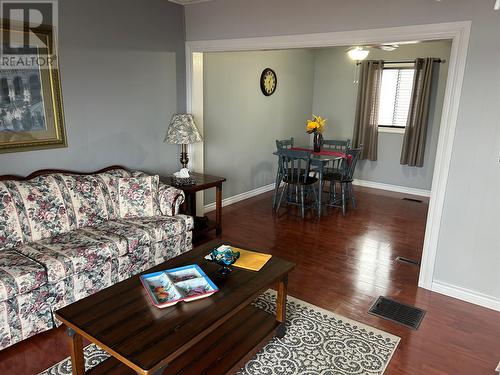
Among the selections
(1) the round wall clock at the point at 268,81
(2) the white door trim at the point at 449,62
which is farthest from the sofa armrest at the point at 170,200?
(1) the round wall clock at the point at 268,81

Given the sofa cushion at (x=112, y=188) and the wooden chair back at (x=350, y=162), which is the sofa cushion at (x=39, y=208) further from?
the wooden chair back at (x=350, y=162)

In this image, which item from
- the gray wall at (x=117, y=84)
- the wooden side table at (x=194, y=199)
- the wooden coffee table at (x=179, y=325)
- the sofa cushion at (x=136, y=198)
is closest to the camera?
the wooden coffee table at (x=179, y=325)

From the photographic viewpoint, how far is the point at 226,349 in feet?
6.84

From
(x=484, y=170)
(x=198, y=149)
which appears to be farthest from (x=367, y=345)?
(x=198, y=149)

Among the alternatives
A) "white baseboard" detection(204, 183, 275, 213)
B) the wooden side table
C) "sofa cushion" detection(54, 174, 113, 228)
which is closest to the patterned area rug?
"sofa cushion" detection(54, 174, 113, 228)

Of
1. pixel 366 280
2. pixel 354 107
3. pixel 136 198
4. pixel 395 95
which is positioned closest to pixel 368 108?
pixel 354 107

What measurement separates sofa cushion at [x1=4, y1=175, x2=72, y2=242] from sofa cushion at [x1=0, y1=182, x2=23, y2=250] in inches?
1.1

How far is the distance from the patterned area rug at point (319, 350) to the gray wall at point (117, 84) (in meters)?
1.87

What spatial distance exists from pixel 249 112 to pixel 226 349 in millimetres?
3841

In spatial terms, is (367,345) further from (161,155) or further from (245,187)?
(245,187)

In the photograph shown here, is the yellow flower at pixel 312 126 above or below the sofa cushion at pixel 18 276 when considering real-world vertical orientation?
above

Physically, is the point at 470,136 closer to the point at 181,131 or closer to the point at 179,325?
the point at 179,325

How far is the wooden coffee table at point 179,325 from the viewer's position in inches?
60.9

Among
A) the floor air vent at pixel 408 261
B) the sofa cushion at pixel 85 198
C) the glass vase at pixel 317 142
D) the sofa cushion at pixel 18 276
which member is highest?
the glass vase at pixel 317 142
